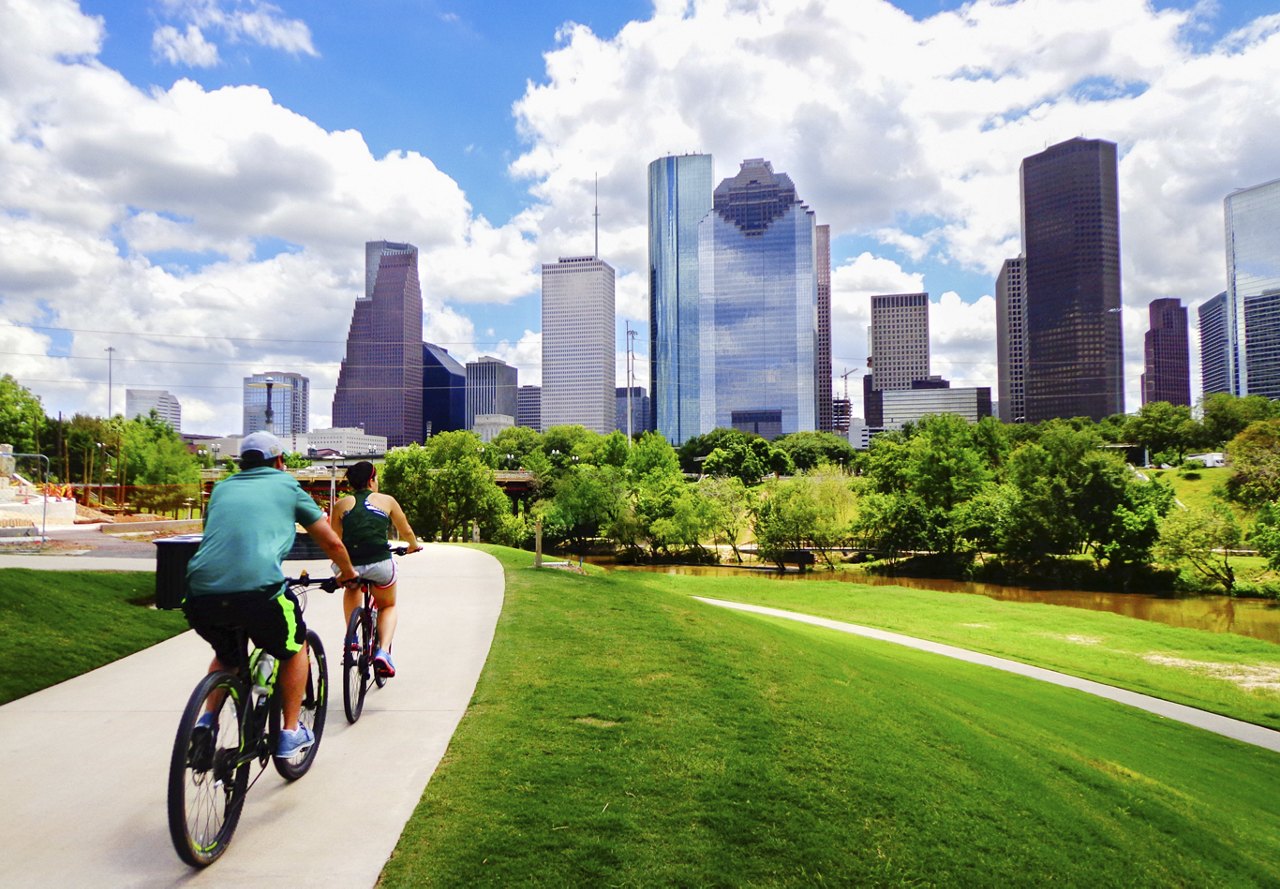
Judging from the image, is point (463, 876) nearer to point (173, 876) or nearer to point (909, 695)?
point (173, 876)

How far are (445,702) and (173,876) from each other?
309cm

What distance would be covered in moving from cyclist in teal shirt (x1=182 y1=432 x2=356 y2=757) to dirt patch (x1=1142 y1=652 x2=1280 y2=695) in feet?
73.3

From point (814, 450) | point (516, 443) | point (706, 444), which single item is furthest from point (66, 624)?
point (516, 443)

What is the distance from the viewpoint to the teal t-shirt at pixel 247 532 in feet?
13.9

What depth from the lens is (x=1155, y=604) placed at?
3750cm

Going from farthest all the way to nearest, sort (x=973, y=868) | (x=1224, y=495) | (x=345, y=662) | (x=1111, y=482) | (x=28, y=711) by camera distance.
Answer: (x=1224, y=495) → (x=1111, y=482) → (x=28, y=711) → (x=345, y=662) → (x=973, y=868)

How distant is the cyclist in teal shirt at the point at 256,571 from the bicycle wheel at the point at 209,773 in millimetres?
260

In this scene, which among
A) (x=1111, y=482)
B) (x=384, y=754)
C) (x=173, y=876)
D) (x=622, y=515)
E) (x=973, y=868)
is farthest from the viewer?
(x=622, y=515)

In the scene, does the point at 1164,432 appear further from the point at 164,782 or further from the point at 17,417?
the point at 17,417

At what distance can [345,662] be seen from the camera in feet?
20.3

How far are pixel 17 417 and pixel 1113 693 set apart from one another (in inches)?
3037

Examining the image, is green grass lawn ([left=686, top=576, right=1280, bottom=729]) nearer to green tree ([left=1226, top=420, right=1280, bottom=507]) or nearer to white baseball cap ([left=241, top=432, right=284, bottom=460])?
white baseball cap ([left=241, top=432, right=284, bottom=460])

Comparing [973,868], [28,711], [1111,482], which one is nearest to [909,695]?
[973,868]

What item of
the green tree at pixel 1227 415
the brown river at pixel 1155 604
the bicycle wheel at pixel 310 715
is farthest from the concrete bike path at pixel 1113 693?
the green tree at pixel 1227 415
